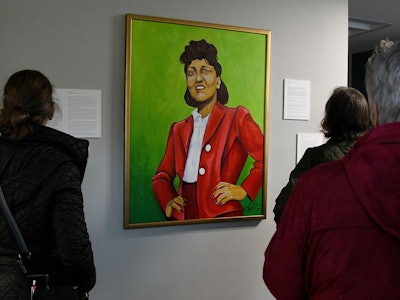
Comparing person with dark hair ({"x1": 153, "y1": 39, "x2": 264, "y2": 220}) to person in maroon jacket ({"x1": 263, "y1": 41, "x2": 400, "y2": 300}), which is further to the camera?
person with dark hair ({"x1": 153, "y1": 39, "x2": 264, "y2": 220})

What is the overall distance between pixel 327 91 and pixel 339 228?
6.96 feet

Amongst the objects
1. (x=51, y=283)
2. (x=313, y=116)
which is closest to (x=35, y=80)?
(x=51, y=283)

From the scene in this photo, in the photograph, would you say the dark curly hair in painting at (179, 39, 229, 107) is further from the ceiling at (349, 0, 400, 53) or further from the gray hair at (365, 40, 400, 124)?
the ceiling at (349, 0, 400, 53)

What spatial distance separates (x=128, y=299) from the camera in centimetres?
240

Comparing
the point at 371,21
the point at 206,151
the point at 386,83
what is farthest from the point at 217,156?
the point at 371,21

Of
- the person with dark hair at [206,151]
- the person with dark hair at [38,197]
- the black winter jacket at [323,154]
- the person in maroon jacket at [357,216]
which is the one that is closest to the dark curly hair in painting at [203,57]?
the person with dark hair at [206,151]

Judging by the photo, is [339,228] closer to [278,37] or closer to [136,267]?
[136,267]

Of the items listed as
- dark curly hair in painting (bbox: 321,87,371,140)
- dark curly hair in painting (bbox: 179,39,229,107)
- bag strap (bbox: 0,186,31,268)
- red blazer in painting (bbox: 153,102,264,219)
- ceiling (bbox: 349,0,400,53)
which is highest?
ceiling (bbox: 349,0,400,53)

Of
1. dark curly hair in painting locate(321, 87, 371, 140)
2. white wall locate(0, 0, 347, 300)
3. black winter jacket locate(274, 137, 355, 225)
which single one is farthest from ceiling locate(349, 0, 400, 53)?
black winter jacket locate(274, 137, 355, 225)

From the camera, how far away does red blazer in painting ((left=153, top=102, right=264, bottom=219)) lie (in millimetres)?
2451

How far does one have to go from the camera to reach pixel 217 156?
2.57m

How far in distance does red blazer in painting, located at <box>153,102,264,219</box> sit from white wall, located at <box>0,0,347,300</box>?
0.42ft

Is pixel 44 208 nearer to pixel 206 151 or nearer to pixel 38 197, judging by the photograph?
pixel 38 197

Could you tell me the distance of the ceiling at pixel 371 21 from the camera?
12.9 ft
